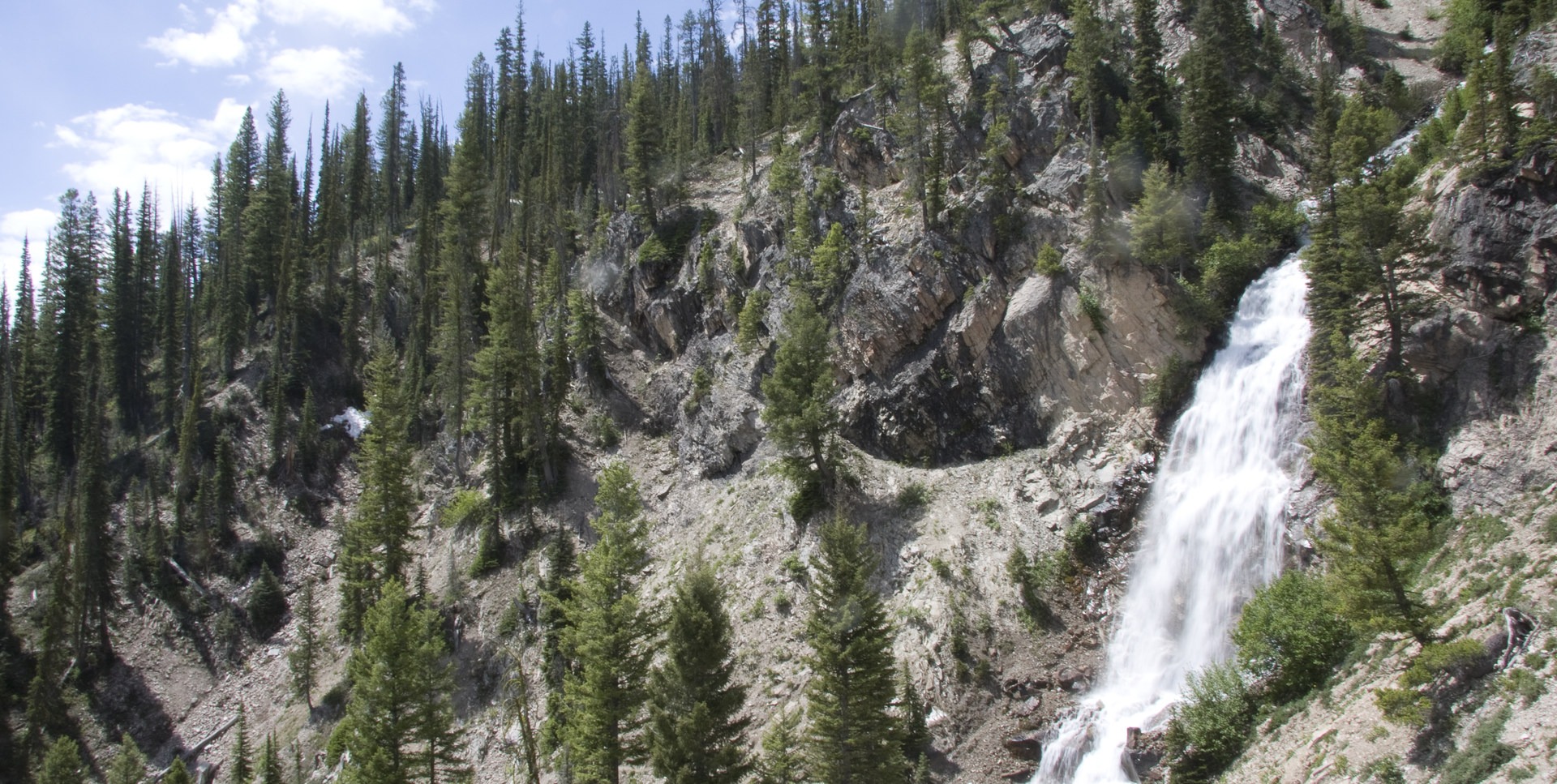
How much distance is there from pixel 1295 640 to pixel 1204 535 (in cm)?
793

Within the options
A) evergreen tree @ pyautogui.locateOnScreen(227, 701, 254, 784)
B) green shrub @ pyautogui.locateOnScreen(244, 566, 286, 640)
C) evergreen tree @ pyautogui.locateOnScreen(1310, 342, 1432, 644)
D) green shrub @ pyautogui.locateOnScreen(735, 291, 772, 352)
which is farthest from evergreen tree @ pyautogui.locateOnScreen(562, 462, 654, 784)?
green shrub @ pyautogui.locateOnScreen(244, 566, 286, 640)

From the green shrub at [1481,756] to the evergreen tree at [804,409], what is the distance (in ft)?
83.8

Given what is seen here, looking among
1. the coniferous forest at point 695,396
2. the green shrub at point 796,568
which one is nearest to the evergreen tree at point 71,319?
the coniferous forest at point 695,396

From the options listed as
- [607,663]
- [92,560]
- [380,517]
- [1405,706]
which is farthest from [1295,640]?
[92,560]

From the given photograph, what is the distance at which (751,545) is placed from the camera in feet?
136

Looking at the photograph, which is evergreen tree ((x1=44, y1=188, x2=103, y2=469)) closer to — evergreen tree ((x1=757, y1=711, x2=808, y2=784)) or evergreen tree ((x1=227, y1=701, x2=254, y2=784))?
evergreen tree ((x1=227, y1=701, x2=254, y2=784))

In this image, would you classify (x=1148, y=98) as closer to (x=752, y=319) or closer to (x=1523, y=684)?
(x=752, y=319)

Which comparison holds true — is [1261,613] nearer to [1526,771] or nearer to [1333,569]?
[1333,569]

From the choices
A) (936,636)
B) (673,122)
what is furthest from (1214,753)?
(673,122)

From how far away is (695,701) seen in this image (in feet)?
89.7

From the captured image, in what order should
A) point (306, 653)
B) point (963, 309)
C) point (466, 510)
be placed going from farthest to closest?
1. point (466, 510)
2. point (306, 653)
3. point (963, 309)

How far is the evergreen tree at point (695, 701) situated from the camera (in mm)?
26766

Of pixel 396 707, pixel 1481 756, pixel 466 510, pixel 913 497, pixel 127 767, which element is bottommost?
pixel 127 767

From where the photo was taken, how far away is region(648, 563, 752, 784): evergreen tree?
2677 cm
